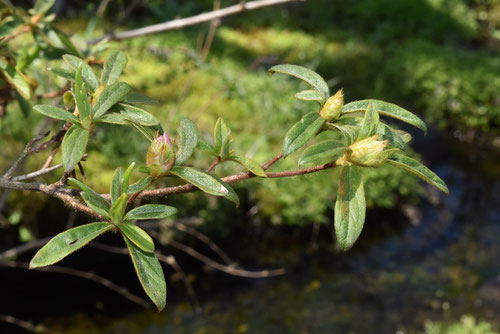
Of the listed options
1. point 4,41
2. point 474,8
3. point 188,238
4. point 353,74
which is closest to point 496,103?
point 353,74

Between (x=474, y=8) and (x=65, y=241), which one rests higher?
(x=65, y=241)

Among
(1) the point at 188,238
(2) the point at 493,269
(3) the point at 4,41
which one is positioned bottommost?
(2) the point at 493,269

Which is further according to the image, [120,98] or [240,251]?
[240,251]

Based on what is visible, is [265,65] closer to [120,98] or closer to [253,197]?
[253,197]

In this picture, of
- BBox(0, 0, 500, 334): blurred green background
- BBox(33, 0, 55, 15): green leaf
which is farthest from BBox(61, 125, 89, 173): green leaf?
BBox(0, 0, 500, 334): blurred green background

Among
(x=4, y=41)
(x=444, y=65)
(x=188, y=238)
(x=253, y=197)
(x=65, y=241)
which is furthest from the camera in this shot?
(x=444, y=65)

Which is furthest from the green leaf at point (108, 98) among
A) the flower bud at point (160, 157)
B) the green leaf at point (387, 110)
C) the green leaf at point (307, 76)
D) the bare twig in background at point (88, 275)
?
the bare twig in background at point (88, 275)

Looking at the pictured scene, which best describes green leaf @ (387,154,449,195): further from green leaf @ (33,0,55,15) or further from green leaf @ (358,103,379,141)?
green leaf @ (33,0,55,15)
